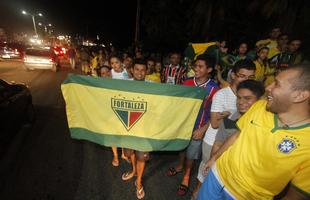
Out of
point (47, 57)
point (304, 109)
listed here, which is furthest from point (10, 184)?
point (47, 57)

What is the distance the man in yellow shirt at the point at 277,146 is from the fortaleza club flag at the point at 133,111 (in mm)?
1575

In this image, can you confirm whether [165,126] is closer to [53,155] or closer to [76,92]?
[76,92]

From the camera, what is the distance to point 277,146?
1.77 metres

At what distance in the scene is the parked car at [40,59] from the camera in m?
15.6

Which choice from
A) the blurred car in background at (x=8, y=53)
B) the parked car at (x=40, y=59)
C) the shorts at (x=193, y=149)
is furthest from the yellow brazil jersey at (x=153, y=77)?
the blurred car in background at (x=8, y=53)

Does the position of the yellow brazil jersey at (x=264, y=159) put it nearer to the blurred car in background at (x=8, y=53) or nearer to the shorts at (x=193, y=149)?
the shorts at (x=193, y=149)

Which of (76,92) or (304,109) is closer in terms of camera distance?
(304,109)

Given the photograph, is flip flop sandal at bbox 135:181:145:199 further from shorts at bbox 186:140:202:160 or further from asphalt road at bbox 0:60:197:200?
shorts at bbox 186:140:202:160

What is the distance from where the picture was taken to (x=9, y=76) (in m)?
13.5

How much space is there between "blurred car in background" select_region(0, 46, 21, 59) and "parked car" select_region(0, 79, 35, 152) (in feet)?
59.0

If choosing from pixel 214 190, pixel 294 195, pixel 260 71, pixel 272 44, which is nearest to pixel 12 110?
pixel 214 190

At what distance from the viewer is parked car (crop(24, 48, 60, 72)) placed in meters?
15.6

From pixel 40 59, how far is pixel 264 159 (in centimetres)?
1657

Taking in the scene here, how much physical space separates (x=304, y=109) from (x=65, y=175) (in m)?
3.67
